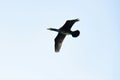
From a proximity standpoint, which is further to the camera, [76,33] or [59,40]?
[59,40]

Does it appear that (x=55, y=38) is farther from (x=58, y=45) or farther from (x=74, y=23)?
(x=74, y=23)

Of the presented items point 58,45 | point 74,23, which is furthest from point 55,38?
point 74,23

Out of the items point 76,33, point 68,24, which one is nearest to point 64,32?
point 68,24

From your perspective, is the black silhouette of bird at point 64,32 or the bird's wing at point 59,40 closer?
the black silhouette of bird at point 64,32

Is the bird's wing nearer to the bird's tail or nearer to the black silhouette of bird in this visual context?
the black silhouette of bird

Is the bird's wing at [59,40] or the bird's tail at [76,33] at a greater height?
the bird's wing at [59,40]

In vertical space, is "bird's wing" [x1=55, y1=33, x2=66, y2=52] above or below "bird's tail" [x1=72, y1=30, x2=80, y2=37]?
above

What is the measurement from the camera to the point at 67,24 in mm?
45125

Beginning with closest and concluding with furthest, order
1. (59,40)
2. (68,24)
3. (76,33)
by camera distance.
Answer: (76,33), (68,24), (59,40)

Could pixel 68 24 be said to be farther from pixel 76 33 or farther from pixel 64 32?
pixel 76 33

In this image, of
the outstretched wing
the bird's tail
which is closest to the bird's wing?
the outstretched wing

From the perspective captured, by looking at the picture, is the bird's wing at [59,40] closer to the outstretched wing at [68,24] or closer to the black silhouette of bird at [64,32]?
A: the black silhouette of bird at [64,32]

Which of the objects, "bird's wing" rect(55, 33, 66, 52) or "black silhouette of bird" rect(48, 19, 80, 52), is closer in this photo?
"black silhouette of bird" rect(48, 19, 80, 52)

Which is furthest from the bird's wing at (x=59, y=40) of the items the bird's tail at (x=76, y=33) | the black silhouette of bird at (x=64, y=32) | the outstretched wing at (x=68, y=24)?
the bird's tail at (x=76, y=33)
